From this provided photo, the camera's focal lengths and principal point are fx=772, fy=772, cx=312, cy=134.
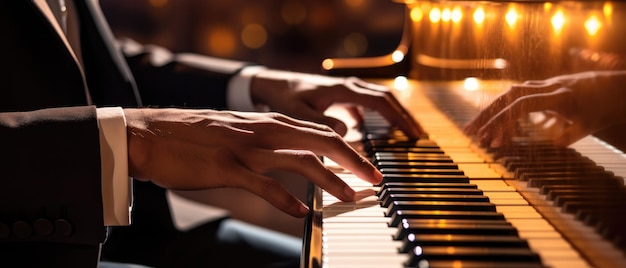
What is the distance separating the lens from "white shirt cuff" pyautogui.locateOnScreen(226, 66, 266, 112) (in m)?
1.72

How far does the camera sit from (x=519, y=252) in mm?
821

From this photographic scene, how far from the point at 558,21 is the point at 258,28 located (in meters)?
2.36

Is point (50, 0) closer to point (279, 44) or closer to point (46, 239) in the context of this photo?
point (46, 239)

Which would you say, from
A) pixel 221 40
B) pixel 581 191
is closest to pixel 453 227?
pixel 581 191

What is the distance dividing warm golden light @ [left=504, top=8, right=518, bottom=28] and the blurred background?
200cm

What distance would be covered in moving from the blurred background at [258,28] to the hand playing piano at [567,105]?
2.03 metres

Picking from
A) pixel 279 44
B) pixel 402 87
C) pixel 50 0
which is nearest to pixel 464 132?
pixel 402 87

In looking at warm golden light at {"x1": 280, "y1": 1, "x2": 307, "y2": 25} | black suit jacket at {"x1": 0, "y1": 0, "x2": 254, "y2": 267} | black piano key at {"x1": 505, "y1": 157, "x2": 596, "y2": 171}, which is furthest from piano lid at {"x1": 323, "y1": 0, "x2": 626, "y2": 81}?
warm golden light at {"x1": 280, "y1": 1, "x2": 307, "y2": 25}

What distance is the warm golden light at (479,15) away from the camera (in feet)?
4.49

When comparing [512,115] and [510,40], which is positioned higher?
[510,40]

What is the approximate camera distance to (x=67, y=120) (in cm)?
96

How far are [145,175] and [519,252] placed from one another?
476 millimetres

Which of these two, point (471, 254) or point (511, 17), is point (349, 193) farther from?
point (511, 17)

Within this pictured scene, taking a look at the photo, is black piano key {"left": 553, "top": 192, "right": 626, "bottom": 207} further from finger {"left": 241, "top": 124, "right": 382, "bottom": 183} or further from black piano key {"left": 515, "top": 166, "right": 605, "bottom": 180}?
finger {"left": 241, "top": 124, "right": 382, "bottom": 183}
